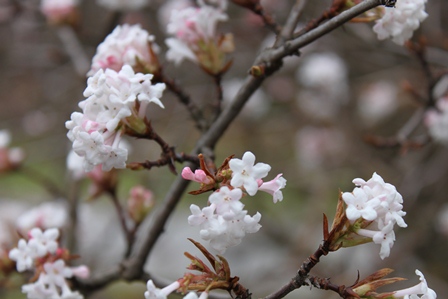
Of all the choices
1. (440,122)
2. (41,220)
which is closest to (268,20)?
(41,220)

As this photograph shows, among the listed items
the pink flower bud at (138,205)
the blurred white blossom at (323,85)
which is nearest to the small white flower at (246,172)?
the pink flower bud at (138,205)

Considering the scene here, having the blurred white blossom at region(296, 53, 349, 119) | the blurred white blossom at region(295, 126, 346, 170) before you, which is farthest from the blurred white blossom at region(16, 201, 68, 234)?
the blurred white blossom at region(295, 126, 346, 170)

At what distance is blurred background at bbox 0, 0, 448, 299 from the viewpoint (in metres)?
3.86

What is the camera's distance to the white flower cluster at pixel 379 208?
4.08ft

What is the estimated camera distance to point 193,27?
188 centimetres

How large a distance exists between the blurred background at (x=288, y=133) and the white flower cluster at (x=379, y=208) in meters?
1.81

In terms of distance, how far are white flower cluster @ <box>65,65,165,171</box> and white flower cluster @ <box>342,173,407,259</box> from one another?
57 cm

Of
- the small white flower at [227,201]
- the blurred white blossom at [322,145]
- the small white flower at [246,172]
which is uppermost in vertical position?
the small white flower at [246,172]

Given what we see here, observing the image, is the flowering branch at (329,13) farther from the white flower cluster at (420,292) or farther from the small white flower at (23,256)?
the small white flower at (23,256)

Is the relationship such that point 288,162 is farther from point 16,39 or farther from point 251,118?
point 16,39

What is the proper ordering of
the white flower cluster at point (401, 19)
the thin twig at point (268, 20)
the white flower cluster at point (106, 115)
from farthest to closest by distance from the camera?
the thin twig at point (268, 20), the white flower cluster at point (401, 19), the white flower cluster at point (106, 115)

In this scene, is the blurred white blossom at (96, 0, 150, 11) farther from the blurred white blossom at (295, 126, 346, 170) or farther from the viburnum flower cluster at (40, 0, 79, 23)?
the blurred white blossom at (295, 126, 346, 170)

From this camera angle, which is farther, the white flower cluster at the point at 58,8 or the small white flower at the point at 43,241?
the white flower cluster at the point at 58,8

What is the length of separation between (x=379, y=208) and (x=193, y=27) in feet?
3.26
